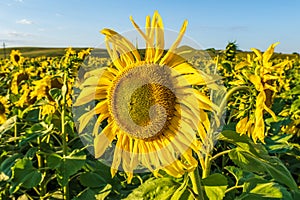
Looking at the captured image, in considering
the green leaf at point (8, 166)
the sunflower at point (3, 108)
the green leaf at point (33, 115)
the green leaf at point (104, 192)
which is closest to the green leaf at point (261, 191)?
the green leaf at point (104, 192)

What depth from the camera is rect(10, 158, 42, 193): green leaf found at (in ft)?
9.23

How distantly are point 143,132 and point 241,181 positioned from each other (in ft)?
2.65

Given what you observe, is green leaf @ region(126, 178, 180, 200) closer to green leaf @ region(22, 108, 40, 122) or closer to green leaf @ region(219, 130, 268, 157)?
green leaf @ region(219, 130, 268, 157)

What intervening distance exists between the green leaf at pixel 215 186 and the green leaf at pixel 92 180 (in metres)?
1.41


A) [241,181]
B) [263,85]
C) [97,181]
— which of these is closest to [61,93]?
[97,181]

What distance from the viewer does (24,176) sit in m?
2.86

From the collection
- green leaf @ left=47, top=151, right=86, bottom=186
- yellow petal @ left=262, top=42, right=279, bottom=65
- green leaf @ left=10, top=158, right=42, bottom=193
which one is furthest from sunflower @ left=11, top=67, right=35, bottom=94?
yellow petal @ left=262, top=42, right=279, bottom=65

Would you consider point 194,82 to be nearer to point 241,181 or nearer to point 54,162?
point 241,181

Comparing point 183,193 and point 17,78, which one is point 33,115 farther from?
point 183,193

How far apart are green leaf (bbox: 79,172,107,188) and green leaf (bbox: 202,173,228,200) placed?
141cm

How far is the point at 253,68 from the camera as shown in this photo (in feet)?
5.38

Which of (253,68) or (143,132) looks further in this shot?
(253,68)

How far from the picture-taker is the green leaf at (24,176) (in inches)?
111

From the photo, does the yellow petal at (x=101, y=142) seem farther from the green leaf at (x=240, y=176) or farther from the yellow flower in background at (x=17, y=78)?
the yellow flower in background at (x=17, y=78)
